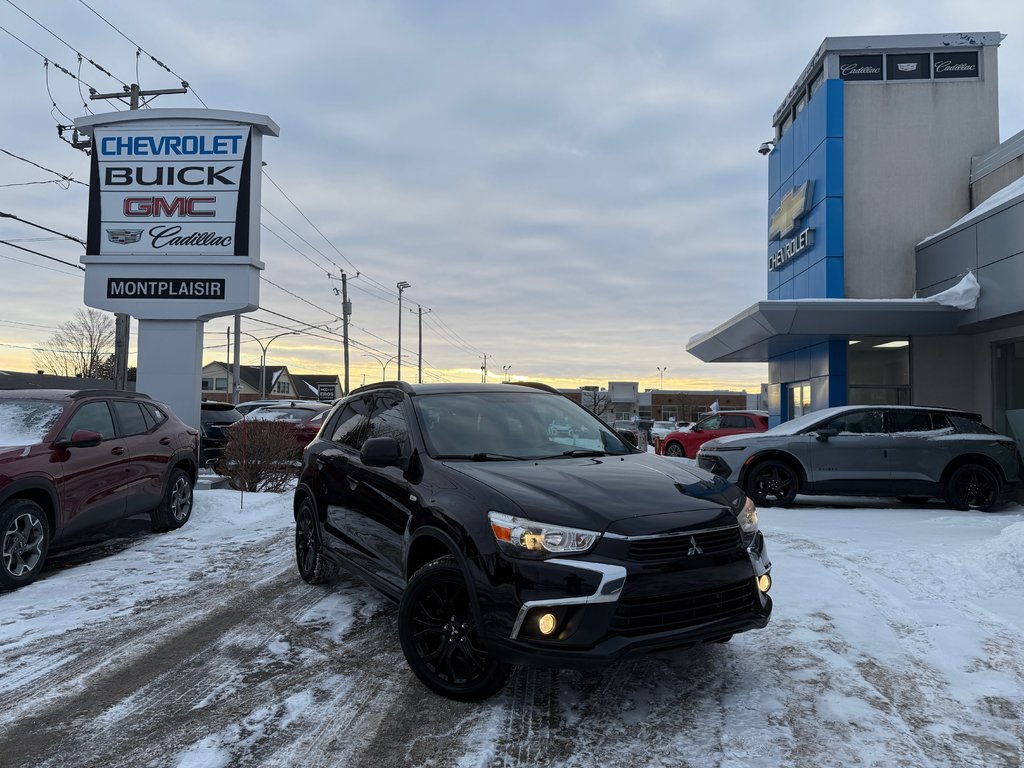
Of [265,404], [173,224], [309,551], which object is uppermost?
[173,224]

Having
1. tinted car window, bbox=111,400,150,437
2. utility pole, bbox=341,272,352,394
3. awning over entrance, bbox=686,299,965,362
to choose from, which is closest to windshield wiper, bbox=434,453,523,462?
tinted car window, bbox=111,400,150,437

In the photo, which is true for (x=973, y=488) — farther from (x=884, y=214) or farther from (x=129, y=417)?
(x=884, y=214)

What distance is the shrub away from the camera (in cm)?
1146

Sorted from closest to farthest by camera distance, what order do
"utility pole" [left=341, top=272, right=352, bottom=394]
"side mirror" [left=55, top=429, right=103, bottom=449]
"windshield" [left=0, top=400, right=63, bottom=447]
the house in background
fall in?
"windshield" [left=0, top=400, right=63, bottom=447]
"side mirror" [left=55, top=429, right=103, bottom=449]
"utility pole" [left=341, top=272, right=352, bottom=394]
the house in background

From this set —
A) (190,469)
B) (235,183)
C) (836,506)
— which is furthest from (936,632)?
(235,183)

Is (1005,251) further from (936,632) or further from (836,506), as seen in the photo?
(936,632)

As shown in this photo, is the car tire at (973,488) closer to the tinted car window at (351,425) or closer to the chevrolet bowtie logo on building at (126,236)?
the tinted car window at (351,425)

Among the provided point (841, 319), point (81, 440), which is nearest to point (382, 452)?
point (81, 440)

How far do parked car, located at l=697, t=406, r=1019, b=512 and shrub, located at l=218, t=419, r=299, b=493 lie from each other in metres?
7.17

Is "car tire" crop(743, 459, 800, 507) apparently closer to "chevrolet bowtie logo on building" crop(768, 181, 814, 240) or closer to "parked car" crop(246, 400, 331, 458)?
"parked car" crop(246, 400, 331, 458)

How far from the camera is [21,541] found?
5.84 metres

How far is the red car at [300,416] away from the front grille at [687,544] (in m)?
12.2

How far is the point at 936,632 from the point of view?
184 inches

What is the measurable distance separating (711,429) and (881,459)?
11091 mm
